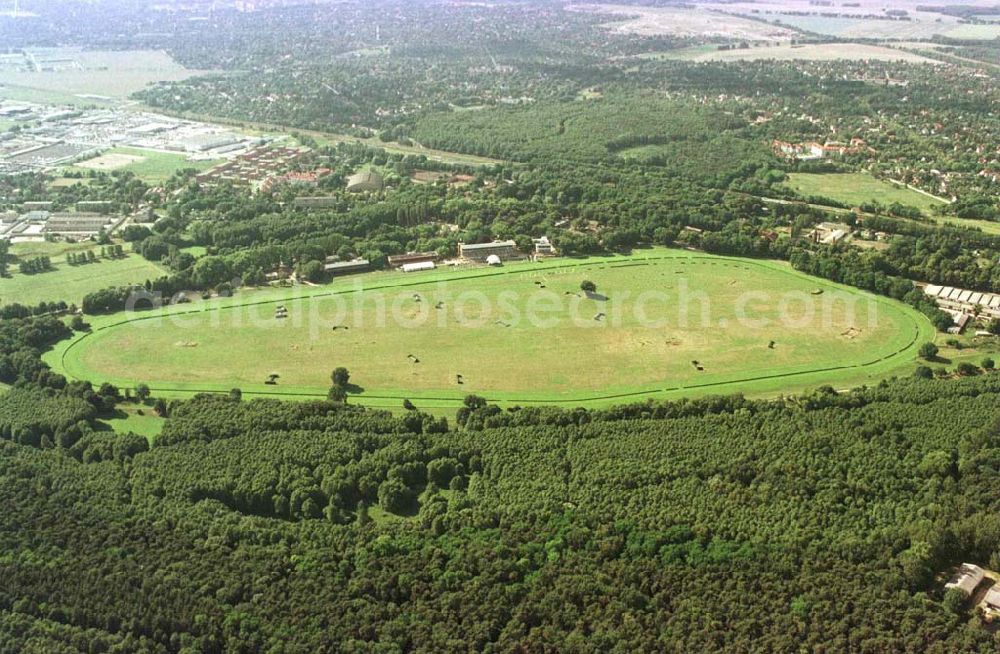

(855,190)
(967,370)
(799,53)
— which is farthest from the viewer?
(799,53)

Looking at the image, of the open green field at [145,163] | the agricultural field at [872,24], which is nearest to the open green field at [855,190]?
the open green field at [145,163]

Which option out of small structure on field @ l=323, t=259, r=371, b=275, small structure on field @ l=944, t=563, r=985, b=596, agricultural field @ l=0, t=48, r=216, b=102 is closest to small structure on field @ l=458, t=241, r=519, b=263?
small structure on field @ l=323, t=259, r=371, b=275

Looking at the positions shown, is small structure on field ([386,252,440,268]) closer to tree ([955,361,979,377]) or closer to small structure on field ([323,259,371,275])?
small structure on field ([323,259,371,275])

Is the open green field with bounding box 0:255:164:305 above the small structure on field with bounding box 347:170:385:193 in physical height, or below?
below

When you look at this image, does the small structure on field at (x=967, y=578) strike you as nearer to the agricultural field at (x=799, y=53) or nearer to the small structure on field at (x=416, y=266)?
the small structure on field at (x=416, y=266)

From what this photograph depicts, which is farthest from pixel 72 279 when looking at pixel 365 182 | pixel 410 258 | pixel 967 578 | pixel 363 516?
pixel 967 578

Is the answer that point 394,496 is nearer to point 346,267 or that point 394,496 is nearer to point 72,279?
point 346,267
